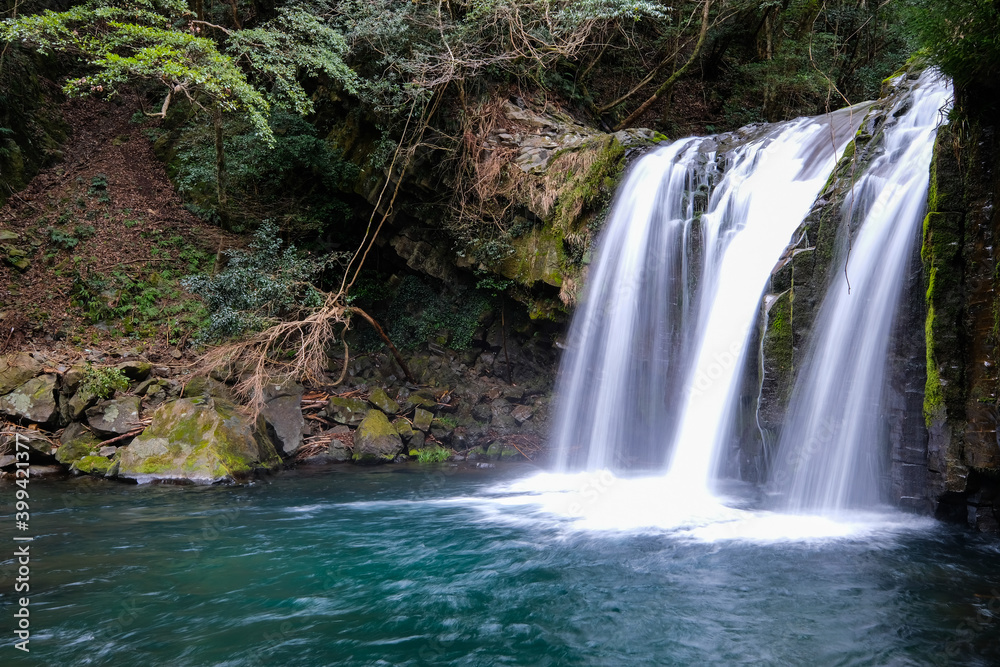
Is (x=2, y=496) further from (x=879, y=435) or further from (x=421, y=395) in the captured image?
(x=879, y=435)

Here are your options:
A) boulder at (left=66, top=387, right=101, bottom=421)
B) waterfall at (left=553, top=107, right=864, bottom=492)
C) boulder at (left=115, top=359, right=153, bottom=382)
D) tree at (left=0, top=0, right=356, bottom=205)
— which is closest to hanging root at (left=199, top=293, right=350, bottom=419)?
boulder at (left=115, top=359, right=153, bottom=382)

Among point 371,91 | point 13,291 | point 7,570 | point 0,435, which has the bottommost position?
point 7,570

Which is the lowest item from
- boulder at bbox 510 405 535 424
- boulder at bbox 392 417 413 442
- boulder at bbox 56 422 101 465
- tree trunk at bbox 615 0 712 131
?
boulder at bbox 56 422 101 465

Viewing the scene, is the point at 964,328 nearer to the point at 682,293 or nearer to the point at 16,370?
the point at 682,293

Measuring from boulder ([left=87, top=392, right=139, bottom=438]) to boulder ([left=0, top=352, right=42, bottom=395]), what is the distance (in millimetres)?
1311

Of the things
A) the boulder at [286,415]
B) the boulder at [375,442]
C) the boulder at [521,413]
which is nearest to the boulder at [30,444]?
the boulder at [286,415]

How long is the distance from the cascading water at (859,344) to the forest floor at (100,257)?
10.4 meters

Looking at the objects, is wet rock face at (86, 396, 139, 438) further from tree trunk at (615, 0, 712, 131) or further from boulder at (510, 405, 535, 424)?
tree trunk at (615, 0, 712, 131)

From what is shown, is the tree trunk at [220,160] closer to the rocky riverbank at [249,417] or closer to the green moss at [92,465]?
the rocky riverbank at [249,417]

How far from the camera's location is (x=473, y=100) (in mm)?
11930

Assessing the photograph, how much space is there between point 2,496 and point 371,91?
29.5ft

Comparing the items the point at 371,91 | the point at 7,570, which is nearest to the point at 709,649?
the point at 7,570

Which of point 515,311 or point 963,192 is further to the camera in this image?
point 515,311

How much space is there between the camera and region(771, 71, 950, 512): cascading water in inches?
246
